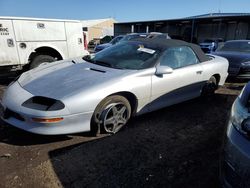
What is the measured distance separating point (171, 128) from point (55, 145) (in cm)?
178

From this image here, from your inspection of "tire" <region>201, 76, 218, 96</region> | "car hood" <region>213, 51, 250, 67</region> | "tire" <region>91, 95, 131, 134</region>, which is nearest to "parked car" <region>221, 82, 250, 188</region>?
"tire" <region>91, 95, 131, 134</region>

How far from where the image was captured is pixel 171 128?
12.0ft

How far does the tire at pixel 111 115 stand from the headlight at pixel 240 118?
164 cm

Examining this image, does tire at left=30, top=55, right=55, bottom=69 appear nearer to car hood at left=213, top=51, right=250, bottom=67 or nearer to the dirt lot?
the dirt lot

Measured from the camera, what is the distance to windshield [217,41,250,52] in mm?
7995

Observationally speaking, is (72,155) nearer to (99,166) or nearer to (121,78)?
(99,166)

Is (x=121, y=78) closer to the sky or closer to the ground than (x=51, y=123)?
closer to the sky

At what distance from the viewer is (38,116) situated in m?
2.73

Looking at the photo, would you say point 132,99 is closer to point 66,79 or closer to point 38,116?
point 66,79

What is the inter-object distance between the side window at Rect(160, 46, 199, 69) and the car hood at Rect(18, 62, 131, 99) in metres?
0.85

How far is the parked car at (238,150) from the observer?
164cm

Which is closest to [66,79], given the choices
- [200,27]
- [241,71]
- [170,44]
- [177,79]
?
[177,79]

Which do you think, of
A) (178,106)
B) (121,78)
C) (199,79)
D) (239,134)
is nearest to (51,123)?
(121,78)

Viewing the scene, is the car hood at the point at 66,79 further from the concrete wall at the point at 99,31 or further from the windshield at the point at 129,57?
the concrete wall at the point at 99,31
